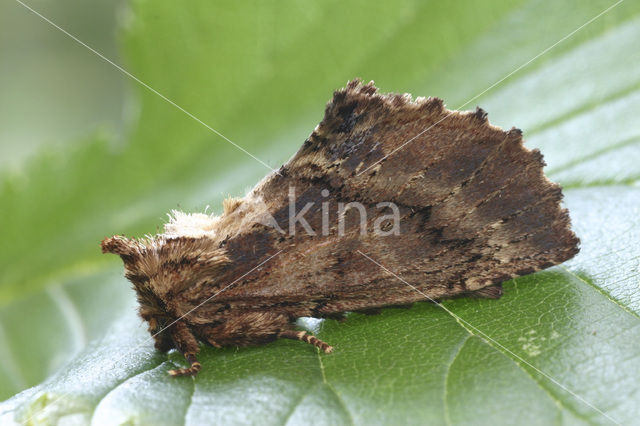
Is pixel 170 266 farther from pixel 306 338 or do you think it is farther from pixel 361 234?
pixel 361 234

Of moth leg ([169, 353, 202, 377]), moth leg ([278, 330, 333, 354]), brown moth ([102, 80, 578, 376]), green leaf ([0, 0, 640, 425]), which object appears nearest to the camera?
green leaf ([0, 0, 640, 425])

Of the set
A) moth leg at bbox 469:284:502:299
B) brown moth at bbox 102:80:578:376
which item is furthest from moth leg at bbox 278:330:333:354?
moth leg at bbox 469:284:502:299

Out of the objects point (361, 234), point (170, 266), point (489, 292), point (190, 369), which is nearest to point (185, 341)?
point (190, 369)

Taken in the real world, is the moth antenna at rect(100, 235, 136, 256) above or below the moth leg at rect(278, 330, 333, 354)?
above

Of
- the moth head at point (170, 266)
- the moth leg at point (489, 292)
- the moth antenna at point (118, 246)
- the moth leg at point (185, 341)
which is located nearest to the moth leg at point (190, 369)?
the moth leg at point (185, 341)

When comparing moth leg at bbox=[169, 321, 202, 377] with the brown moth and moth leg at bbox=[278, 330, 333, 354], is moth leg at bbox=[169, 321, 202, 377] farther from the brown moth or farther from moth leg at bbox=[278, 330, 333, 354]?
moth leg at bbox=[278, 330, 333, 354]

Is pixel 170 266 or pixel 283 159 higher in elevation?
pixel 283 159
